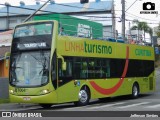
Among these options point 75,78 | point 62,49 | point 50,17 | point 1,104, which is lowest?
point 1,104

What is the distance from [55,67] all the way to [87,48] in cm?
322

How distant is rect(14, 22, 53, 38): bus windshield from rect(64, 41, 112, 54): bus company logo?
1164mm

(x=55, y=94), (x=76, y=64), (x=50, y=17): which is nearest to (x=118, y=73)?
(x=76, y=64)

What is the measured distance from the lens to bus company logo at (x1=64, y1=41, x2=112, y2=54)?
19750 millimetres

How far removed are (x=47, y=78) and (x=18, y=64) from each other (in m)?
1.71

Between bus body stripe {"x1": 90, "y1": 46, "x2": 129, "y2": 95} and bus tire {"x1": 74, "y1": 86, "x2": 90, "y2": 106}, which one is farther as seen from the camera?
bus body stripe {"x1": 90, "y1": 46, "x2": 129, "y2": 95}

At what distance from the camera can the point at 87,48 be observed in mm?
21109

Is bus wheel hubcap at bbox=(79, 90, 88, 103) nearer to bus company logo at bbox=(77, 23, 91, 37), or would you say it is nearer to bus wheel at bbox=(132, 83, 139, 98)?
bus company logo at bbox=(77, 23, 91, 37)

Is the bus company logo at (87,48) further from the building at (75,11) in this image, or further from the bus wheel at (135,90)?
the building at (75,11)

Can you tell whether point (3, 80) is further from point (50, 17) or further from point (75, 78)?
point (50, 17)

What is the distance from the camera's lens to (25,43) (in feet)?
63.0

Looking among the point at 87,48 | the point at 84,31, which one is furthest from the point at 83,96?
the point at 84,31

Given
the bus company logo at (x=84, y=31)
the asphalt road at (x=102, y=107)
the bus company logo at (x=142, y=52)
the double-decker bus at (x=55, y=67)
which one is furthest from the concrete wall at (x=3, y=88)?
the bus company logo at (x=142, y=52)

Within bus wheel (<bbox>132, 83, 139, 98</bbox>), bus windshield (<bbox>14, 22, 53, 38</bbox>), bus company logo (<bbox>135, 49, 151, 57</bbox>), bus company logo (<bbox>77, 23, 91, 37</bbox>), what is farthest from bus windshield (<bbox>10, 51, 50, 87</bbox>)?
bus company logo (<bbox>135, 49, 151, 57</bbox>)
